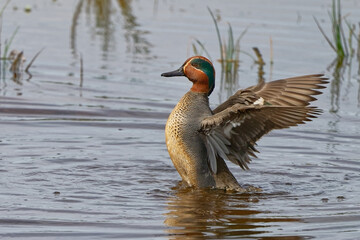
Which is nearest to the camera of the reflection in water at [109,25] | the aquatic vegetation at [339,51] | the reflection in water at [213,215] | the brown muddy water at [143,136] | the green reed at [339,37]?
the reflection in water at [213,215]

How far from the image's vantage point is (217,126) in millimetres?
6598

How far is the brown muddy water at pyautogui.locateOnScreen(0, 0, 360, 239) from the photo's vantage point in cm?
576

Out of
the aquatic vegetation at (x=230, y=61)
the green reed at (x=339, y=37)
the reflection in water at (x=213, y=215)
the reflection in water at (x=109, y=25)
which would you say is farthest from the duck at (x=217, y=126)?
the reflection in water at (x=109, y=25)

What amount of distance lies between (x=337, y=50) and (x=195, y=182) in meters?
5.28

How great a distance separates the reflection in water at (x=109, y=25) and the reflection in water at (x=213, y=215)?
5178mm

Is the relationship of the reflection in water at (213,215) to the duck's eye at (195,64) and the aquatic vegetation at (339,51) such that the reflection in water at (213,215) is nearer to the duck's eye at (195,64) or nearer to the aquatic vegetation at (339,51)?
the duck's eye at (195,64)

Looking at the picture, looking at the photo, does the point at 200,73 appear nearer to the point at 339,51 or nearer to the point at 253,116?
the point at 253,116

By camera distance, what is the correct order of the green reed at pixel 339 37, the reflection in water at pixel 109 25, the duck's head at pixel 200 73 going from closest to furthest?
the duck's head at pixel 200 73
the green reed at pixel 339 37
the reflection in water at pixel 109 25

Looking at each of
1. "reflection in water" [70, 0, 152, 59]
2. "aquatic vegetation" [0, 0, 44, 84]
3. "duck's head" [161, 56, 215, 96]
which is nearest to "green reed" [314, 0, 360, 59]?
"reflection in water" [70, 0, 152, 59]

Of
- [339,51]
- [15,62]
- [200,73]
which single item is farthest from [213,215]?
[339,51]

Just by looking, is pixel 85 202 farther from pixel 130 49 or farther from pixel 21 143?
pixel 130 49

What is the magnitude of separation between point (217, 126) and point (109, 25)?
282 inches

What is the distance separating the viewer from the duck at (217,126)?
6.55 metres

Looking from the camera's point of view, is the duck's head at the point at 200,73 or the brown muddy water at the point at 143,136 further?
the duck's head at the point at 200,73
